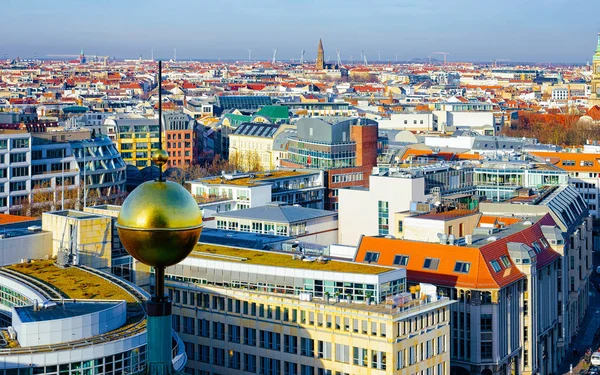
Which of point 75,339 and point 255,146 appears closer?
Answer: point 75,339

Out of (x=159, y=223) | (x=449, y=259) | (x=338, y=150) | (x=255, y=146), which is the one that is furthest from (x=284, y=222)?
(x=255, y=146)

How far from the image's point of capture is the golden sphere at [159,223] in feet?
32.0

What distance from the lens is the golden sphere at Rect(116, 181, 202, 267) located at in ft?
32.0

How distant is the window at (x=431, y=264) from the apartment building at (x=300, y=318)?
5654 mm

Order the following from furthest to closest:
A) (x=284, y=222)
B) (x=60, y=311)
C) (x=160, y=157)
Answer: (x=284, y=222)
(x=60, y=311)
(x=160, y=157)

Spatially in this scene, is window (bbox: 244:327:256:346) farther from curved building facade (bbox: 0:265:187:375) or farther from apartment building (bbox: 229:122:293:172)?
apartment building (bbox: 229:122:293:172)

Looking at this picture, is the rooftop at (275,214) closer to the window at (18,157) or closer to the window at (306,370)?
the window at (306,370)

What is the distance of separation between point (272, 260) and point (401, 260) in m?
6.64

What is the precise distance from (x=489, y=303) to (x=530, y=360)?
200 inches

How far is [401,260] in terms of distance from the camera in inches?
1681

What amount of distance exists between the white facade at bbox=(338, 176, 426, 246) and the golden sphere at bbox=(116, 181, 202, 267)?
44994 millimetres

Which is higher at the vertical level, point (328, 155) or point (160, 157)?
point (160, 157)

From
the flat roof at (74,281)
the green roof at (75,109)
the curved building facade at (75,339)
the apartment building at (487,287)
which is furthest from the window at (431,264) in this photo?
the green roof at (75,109)

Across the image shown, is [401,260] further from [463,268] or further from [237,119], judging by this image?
[237,119]
